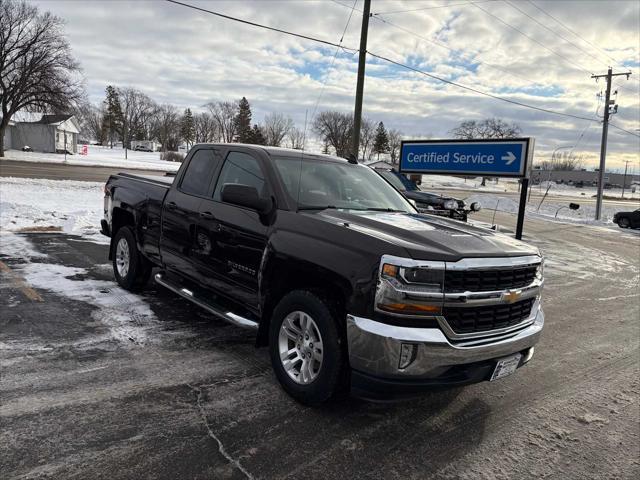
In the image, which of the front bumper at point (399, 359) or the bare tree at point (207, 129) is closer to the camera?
the front bumper at point (399, 359)

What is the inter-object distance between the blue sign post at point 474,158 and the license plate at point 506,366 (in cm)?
872

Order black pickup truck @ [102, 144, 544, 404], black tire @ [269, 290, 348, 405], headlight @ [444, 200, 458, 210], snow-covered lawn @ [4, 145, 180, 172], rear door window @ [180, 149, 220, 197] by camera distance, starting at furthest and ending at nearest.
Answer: snow-covered lawn @ [4, 145, 180, 172], headlight @ [444, 200, 458, 210], rear door window @ [180, 149, 220, 197], black tire @ [269, 290, 348, 405], black pickup truck @ [102, 144, 544, 404]

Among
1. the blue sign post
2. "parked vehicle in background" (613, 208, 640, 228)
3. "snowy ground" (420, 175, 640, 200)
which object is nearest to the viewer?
the blue sign post

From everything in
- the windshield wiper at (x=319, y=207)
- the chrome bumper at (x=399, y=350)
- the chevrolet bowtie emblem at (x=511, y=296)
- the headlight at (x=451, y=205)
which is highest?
the windshield wiper at (x=319, y=207)

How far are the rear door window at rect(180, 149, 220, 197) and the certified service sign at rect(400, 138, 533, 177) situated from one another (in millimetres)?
8625

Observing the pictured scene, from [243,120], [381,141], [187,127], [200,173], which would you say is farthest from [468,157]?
[187,127]

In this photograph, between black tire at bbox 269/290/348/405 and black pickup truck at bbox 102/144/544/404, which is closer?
black pickup truck at bbox 102/144/544/404

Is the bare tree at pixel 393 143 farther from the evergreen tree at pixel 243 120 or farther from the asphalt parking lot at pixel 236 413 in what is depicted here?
the asphalt parking lot at pixel 236 413

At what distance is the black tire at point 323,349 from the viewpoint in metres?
3.10

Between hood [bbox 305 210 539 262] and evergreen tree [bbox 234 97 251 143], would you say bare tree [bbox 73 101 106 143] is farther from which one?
hood [bbox 305 210 539 262]

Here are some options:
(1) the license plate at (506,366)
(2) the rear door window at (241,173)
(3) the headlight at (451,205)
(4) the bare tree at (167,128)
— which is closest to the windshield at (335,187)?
(2) the rear door window at (241,173)

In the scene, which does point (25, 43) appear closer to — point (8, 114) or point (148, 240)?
point (8, 114)

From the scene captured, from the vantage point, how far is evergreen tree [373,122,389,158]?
108 m

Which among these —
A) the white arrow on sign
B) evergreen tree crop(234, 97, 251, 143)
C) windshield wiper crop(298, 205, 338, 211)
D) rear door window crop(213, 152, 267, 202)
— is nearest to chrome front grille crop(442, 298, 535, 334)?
windshield wiper crop(298, 205, 338, 211)
